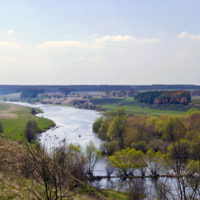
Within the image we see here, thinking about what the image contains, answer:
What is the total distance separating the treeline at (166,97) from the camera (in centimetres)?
9148

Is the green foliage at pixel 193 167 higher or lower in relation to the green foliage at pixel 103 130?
higher

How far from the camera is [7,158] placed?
15.9 meters

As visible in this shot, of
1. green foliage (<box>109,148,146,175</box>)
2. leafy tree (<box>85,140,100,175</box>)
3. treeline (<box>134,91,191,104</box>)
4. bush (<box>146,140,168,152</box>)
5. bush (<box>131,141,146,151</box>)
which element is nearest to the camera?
green foliage (<box>109,148,146,175</box>)

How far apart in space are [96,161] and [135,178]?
582cm

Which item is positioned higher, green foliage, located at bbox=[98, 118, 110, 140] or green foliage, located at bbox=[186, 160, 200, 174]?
green foliage, located at bbox=[186, 160, 200, 174]

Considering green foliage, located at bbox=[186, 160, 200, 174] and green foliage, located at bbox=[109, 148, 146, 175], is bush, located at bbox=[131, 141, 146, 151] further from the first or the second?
green foliage, located at bbox=[186, 160, 200, 174]

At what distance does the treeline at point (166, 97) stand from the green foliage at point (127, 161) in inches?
2689

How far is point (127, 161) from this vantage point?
28484 mm

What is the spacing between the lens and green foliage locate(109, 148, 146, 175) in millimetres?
27469

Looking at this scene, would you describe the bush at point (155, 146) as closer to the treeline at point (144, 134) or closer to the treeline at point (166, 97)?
the treeline at point (144, 134)

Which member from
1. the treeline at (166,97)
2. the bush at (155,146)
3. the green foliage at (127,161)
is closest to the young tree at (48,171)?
the green foliage at (127,161)

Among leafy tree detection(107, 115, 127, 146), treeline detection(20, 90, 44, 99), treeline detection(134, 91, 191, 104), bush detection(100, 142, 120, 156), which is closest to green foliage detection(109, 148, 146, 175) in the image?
bush detection(100, 142, 120, 156)

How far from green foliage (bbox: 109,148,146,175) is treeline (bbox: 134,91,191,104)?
68299 mm

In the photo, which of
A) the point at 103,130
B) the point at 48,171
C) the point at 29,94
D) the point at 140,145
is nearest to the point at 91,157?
the point at 140,145
